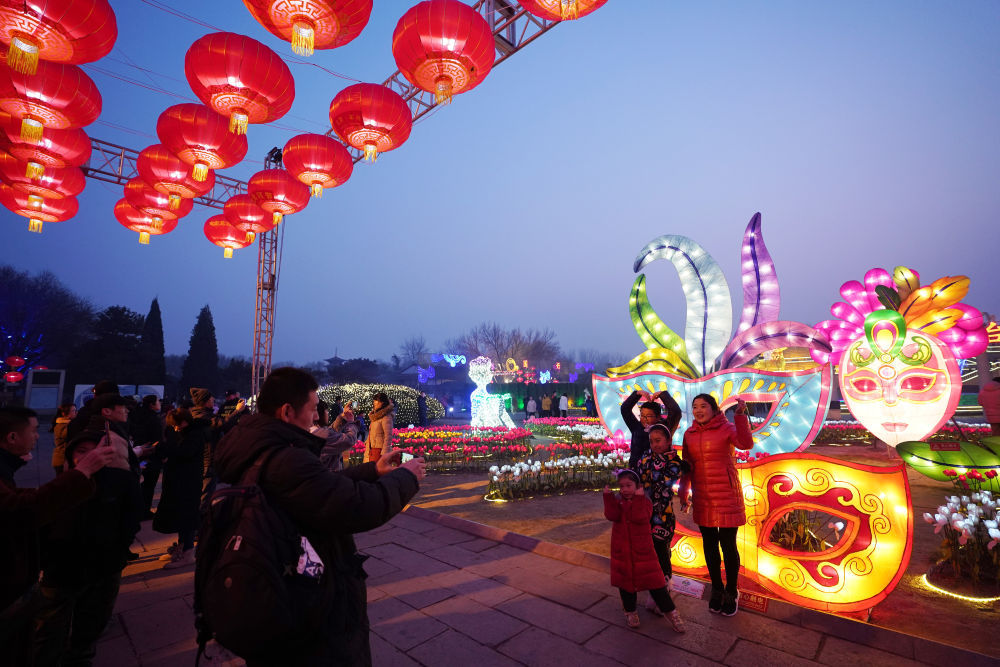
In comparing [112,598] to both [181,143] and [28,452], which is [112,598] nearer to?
[28,452]

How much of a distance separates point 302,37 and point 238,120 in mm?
1694

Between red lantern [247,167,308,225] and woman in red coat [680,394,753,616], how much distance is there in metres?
7.60

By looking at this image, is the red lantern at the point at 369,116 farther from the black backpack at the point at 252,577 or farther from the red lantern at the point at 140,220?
the black backpack at the point at 252,577

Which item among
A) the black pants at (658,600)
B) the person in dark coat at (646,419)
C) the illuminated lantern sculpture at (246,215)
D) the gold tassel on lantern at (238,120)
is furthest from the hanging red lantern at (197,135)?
the black pants at (658,600)

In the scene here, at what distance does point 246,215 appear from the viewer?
9258 mm

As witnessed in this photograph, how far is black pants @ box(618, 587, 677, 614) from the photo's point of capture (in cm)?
342

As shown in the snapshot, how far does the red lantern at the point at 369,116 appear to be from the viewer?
6.50 metres

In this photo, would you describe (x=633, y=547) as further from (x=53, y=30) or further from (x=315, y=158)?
(x=53, y=30)

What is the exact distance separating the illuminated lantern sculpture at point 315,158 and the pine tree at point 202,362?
33222mm

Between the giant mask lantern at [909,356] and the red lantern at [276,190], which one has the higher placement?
the red lantern at [276,190]

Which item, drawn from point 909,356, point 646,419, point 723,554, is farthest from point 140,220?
point 909,356

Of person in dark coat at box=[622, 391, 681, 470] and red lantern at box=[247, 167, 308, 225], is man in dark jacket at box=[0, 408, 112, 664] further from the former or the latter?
red lantern at box=[247, 167, 308, 225]

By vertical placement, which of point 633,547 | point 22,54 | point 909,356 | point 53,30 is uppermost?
point 53,30

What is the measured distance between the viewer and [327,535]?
1.82 metres
